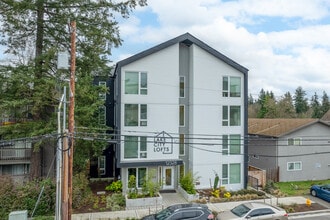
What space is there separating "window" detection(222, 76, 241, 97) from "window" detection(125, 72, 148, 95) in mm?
6316

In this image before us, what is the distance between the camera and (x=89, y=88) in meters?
18.0

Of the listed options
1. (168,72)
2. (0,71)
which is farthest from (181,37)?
(0,71)


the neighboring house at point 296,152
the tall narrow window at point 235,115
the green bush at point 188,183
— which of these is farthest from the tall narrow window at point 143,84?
the neighboring house at point 296,152

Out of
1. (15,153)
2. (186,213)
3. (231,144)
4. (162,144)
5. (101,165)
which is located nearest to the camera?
(186,213)

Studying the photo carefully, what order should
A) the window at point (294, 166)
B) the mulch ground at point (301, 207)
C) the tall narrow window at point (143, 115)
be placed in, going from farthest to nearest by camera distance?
1. the window at point (294, 166)
2. the tall narrow window at point (143, 115)
3. the mulch ground at point (301, 207)

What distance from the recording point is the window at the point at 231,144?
72.3ft

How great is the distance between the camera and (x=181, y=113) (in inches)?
864

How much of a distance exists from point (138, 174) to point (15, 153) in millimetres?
9609

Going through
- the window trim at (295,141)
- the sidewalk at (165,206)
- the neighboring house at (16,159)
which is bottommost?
the sidewalk at (165,206)

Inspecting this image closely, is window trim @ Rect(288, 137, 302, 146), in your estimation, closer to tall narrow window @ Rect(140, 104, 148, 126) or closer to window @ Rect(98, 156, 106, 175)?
tall narrow window @ Rect(140, 104, 148, 126)

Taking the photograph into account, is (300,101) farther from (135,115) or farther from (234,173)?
(135,115)

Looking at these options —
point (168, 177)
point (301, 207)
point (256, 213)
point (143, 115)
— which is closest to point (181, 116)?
point (143, 115)

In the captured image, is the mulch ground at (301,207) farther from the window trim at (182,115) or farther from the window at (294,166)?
the window trim at (182,115)

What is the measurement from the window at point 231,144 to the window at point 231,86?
132 inches
